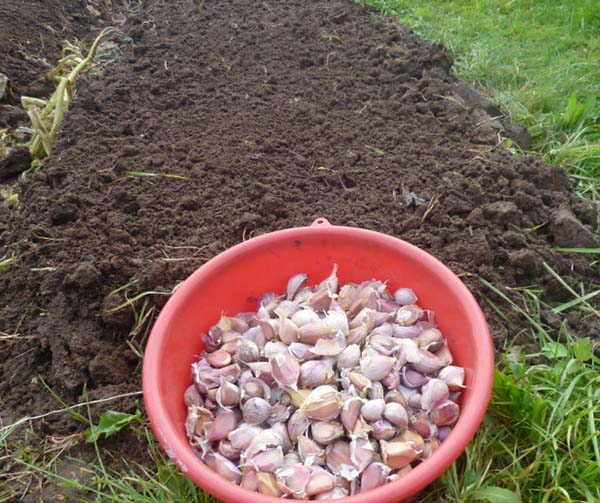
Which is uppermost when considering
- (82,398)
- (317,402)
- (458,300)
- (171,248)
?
(458,300)

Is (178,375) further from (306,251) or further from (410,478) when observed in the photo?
(410,478)

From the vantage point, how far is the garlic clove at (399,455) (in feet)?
3.75

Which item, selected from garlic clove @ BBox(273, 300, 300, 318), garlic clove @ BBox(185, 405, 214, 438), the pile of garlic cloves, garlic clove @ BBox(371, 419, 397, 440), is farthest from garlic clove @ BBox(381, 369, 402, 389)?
garlic clove @ BBox(185, 405, 214, 438)

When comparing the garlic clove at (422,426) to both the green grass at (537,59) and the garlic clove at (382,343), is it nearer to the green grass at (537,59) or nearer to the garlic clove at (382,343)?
the garlic clove at (382,343)

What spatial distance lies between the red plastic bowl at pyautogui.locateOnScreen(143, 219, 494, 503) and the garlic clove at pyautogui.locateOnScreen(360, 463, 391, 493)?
2.7 inches

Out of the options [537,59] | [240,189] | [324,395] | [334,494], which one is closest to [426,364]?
[324,395]

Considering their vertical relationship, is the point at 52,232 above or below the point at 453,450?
below

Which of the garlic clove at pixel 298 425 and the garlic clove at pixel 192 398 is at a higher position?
the garlic clove at pixel 298 425

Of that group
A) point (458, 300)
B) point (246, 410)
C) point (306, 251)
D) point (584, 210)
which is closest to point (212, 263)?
point (306, 251)

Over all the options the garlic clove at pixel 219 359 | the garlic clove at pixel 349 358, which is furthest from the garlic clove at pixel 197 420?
the garlic clove at pixel 349 358

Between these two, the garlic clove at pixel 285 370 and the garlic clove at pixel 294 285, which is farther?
the garlic clove at pixel 294 285

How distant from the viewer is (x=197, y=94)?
2.68m

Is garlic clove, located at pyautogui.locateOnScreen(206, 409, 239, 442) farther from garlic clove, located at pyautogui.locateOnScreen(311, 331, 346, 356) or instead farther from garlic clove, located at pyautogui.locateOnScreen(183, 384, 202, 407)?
garlic clove, located at pyautogui.locateOnScreen(311, 331, 346, 356)

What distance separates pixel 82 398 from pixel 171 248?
0.56 meters
